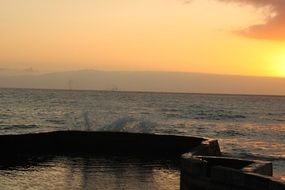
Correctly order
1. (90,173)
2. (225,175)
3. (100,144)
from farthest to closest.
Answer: (100,144)
(90,173)
(225,175)

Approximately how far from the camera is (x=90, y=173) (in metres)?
14.9

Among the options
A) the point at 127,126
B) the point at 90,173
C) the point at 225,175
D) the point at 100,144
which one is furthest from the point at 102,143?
the point at 127,126

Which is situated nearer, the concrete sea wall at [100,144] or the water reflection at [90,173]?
the water reflection at [90,173]

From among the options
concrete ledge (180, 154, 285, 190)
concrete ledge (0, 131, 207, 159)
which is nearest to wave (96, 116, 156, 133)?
concrete ledge (0, 131, 207, 159)

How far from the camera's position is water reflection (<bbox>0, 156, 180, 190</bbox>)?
A: 514 inches

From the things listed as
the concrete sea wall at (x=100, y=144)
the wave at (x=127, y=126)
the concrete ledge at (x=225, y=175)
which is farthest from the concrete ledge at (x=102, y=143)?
the wave at (x=127, y=126)

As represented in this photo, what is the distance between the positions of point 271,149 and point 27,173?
21.2 m

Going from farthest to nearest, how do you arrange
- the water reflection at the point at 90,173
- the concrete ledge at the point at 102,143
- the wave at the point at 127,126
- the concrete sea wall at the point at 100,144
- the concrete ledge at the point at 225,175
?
the wave at the point at 127,126
the concrete ledge at the point at 102,143
the concrete sea wall at the point at 100,144
the water reflection at the point at 90,173
the concrete ledge at the point at 225,175

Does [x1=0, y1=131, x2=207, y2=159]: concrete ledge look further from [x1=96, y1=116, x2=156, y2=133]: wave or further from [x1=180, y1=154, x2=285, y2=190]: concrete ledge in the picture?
[x1=96, y1=116, x2=156, y2=133]: wave

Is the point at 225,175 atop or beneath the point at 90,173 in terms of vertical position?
atop

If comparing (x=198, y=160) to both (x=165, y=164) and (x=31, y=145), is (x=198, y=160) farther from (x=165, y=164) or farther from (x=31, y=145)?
(x=31, y=145)

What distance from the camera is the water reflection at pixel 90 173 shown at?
13062 millimetres

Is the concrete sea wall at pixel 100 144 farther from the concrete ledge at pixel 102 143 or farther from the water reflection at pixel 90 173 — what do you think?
the water reflection at pixel 90 173

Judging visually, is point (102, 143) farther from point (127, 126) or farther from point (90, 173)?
point (127, 126)
